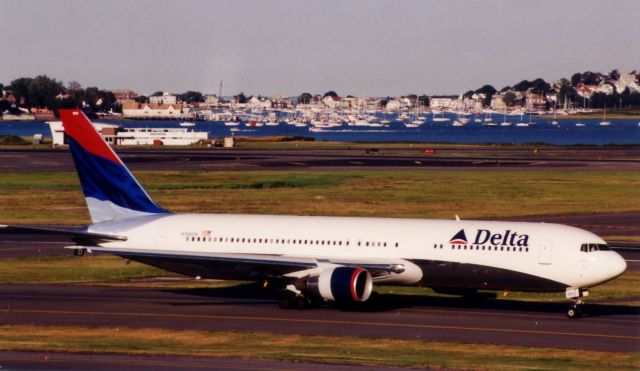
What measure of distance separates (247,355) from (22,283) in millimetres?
20860

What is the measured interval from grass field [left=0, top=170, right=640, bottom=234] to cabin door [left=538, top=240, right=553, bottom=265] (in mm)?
40982

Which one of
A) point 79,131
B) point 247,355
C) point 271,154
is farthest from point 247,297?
point 271,154

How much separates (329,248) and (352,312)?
3139 millimetres

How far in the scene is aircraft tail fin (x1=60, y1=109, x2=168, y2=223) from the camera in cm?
5028

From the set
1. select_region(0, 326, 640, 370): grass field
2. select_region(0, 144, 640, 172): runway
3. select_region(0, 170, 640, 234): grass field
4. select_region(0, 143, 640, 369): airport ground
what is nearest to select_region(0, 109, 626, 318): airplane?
select_region(0, 143, 640, 369): airport ground

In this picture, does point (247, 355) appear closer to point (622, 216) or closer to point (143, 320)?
point (143, 320)

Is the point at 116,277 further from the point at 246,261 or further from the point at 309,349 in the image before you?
the point at 309,349

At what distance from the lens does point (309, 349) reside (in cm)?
3650

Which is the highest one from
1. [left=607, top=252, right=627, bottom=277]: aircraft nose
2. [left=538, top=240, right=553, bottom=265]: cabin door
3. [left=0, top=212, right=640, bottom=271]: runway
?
[left=538, top=240, right=553, bottom=265]: cabin door

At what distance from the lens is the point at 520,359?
3478 cm

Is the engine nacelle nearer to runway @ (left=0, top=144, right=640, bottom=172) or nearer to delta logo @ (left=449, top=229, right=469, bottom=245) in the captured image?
delta logo @ (left=449, top=229, right=469, bottom=245)

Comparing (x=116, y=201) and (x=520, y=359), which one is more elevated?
(x=116, y=201)

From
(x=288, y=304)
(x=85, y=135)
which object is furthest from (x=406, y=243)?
(x=85, y=135)

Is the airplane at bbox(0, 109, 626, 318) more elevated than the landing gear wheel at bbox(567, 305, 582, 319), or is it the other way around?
the airplane at bbox(0, 109, 626, 318)
